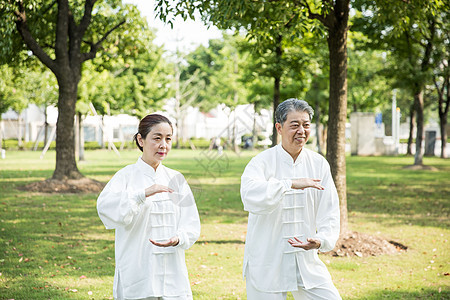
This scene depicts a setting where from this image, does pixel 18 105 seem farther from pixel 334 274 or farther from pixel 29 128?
pixel 334 274

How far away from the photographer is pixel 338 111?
854 centimetres

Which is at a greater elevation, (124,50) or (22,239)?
(124,50)

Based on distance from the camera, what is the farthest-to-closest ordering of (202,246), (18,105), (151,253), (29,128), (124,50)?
(29,128)
(18,105)
(124,50)
(202,246)
(151,253)

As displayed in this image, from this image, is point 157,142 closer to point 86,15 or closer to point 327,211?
point 327,211

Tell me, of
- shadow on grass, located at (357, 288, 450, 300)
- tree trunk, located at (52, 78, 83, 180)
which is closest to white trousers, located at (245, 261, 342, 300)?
shadow on grass, located at (357, 288, 450, 300)

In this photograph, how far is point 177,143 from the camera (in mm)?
53188

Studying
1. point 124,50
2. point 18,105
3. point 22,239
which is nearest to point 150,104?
point 18,105

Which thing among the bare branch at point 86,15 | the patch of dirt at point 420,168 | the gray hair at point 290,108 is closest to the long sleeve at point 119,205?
the gray hair at point 290,108

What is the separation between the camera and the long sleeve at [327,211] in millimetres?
3682

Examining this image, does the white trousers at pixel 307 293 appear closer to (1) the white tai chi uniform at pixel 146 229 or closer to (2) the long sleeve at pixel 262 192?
(1) the white tai chi uniform at pixel 146 229

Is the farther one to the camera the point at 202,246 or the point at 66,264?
the point at 202,246

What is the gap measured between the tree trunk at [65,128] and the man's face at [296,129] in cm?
1233

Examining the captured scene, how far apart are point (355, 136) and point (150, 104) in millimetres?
21292

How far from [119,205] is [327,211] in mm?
1485
